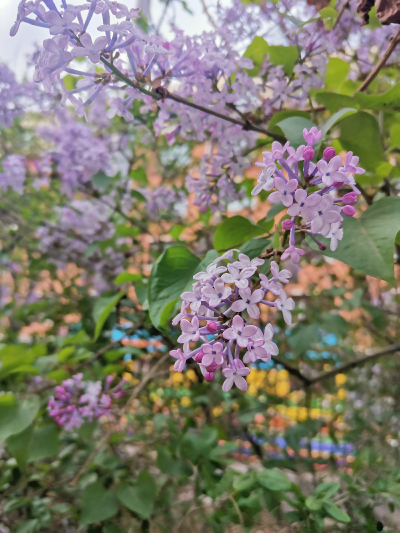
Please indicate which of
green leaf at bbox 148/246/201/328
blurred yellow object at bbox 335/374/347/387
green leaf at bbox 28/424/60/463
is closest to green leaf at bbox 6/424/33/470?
green leaf at bbox 28/424/60/463

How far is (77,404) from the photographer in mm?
574

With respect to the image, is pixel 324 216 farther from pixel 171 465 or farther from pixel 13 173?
pixel 13 173

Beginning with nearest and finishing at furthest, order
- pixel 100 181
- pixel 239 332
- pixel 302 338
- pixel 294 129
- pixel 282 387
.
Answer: pixel 239 332
pixel 294 129
pixel 302 338
pixel 100 181
pixel 282 387

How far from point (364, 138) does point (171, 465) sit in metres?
0.51

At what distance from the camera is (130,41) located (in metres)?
0.34

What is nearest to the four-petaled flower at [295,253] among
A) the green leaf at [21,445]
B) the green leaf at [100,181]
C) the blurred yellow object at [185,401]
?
the green leaf at [21,445]

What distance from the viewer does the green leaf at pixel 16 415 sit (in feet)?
1.67

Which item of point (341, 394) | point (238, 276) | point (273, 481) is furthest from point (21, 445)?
point (341, 394)

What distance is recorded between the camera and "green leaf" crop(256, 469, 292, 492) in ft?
1.33

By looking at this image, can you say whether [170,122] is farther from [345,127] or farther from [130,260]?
[130,260]

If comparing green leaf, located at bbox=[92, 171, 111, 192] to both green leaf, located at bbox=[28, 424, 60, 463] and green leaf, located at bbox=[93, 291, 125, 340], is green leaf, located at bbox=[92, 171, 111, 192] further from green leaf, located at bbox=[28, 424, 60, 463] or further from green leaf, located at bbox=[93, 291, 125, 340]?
green leaf, located at bbox=[28, 424, 60, 463]

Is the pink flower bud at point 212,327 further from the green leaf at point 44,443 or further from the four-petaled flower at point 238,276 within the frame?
the green leaf at point 44,443

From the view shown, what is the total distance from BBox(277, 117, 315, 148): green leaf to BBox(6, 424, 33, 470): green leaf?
50cm

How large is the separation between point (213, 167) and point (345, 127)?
185mm
